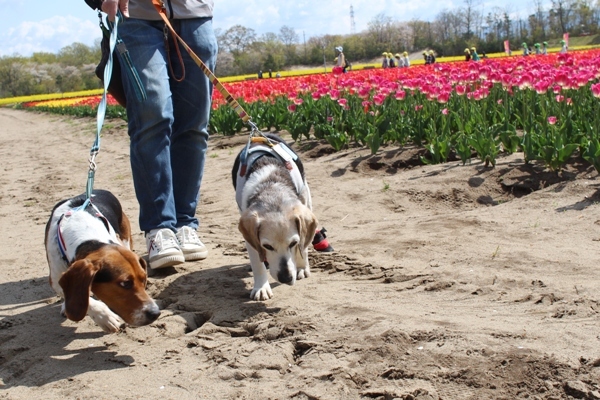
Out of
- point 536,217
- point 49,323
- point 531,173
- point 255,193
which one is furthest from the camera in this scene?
point 531,173

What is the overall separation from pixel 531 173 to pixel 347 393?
4766 millimetres

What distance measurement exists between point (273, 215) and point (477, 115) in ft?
17.5

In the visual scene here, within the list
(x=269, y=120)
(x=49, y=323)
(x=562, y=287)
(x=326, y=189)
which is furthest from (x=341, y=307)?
(x=269, y=120)

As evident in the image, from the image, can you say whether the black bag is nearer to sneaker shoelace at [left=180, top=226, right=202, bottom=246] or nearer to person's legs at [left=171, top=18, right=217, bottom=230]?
person's legs at [left=171, top=18, right=217, bottom=230]

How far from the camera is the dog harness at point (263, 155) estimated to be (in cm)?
478

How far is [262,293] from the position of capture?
432cm

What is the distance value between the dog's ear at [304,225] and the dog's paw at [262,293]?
1.07 ft

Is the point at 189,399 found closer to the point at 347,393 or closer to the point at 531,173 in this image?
the point at 347,393

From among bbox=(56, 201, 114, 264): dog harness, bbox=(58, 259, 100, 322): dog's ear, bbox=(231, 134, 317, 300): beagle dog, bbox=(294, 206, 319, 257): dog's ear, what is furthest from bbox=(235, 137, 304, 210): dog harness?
bbox=(58, 259, 100, 322): dog's ear

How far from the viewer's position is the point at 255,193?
4.47 metres

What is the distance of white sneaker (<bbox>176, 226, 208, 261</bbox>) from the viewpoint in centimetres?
523

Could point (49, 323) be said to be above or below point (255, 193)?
below

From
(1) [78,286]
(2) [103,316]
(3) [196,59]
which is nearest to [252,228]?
(2) [103,316]

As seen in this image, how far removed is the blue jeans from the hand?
22 centimetres
